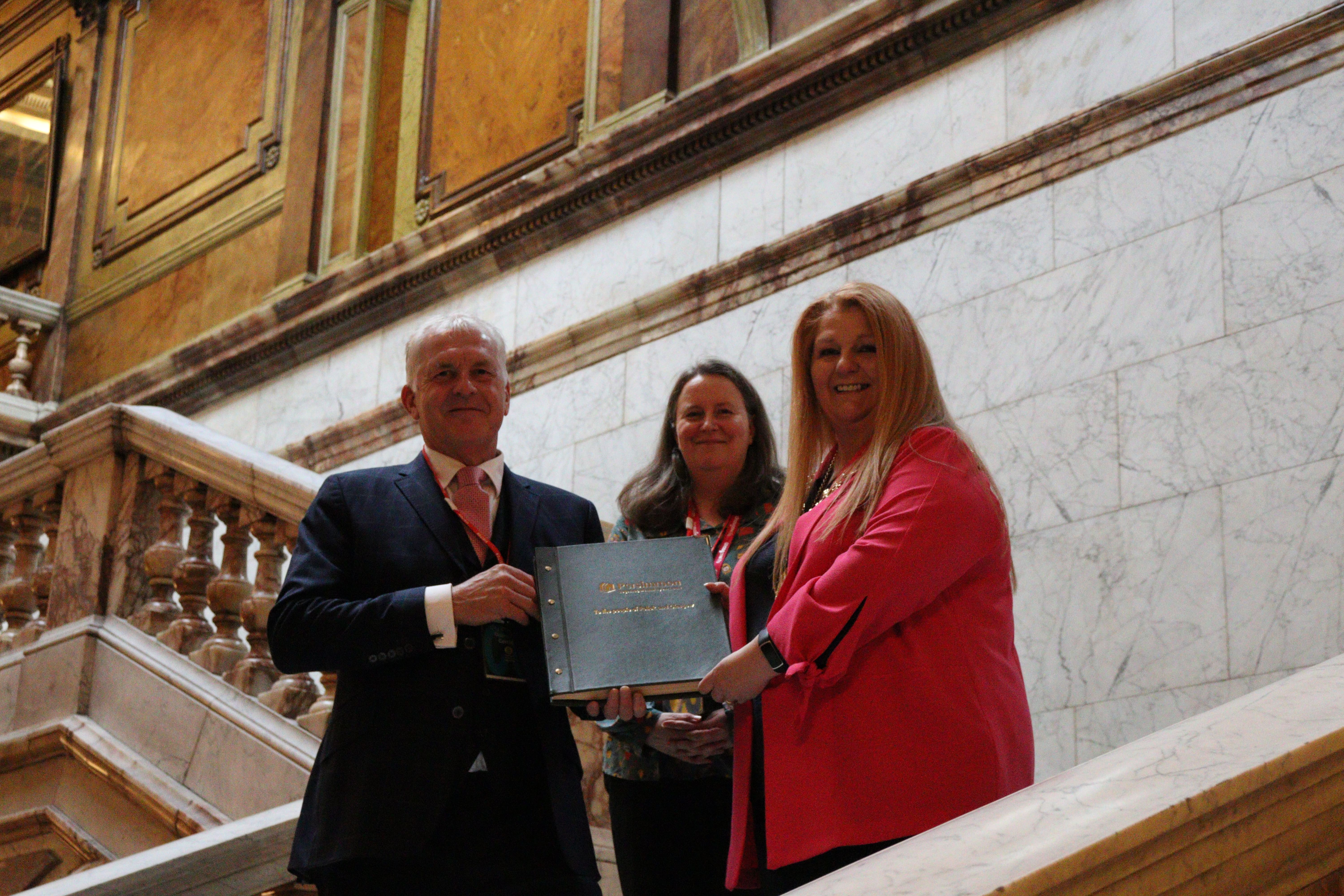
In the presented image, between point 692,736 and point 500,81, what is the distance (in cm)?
597

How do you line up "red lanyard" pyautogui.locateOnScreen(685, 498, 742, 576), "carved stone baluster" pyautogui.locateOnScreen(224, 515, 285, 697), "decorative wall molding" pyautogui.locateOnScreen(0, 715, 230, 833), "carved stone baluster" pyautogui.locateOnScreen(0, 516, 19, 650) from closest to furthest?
"red lanyard" pyautogui.locateOnScreen(685, 498, 742, 576) < "decorative wall molding" pyautogui.locateOnScreen(0, 715, 230, 833) < "carved stone baluster" pyautogui.locateOnScreen(224, 515, 285, 697) < "carved stone baluster" pyautogui.locateOnScreen(0, 516, 19, 650)

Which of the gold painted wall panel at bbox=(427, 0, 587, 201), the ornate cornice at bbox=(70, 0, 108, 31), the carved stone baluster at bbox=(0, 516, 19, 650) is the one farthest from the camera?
the ornate cornice at bbox=(70, 0, 108, 31)

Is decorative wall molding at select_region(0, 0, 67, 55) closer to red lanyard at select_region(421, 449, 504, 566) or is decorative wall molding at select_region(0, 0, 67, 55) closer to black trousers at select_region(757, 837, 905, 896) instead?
red lanyard at select_region(421, 449, 504, 566)

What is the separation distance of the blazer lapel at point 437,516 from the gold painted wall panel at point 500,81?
16.6ft

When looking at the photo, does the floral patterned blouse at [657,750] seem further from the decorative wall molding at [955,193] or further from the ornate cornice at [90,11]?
the ornate cornice at [90,11]

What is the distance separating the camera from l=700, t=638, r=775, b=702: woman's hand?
2.31 m

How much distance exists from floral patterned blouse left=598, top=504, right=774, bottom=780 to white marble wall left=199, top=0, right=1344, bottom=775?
162 cm

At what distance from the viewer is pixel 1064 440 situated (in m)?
4.55

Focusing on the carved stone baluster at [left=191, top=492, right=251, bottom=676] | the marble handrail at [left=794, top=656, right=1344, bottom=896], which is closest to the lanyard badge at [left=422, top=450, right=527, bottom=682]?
the marble handrail at [left=794, top=656, right=1344, bottom=896]

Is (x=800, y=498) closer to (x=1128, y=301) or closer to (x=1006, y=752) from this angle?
(x=1006, y=752)

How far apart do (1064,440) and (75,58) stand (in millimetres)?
9180

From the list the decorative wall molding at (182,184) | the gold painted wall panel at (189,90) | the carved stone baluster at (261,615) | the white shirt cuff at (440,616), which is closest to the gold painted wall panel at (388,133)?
the decorative wall molding at (182,184)

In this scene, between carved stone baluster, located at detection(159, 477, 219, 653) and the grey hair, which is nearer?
the grey hair

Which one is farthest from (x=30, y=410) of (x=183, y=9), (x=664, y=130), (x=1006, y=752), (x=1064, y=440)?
(x=1006, y=752)
